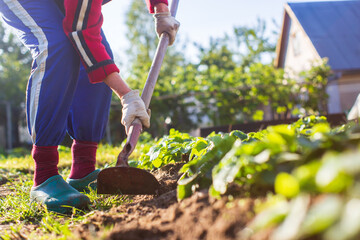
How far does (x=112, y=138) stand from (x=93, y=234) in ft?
24.2

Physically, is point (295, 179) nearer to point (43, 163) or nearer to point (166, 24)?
point (43, 163)

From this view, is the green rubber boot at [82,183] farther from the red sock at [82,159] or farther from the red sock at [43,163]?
the red sock at [43,163]

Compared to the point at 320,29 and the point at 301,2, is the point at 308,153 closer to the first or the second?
the point at 320,29

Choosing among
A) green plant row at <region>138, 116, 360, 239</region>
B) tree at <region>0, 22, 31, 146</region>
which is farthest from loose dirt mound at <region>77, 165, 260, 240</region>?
tree at <region>0, 22, 31, 146</region>

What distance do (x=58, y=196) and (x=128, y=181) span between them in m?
0.38

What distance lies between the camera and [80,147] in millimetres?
2361

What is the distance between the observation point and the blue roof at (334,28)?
11797 millimetres

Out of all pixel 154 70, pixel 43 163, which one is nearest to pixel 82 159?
pixel 43 163

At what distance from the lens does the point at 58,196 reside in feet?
5.88

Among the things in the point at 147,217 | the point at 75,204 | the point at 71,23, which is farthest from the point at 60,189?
the point at 71,23

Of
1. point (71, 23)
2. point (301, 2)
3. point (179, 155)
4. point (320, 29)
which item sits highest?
point (301, 2)

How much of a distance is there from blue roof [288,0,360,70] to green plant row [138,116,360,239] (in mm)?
11494

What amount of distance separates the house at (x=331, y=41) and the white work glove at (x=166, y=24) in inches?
313

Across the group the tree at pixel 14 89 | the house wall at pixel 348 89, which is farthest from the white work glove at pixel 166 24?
the tree at pixel 14 89
